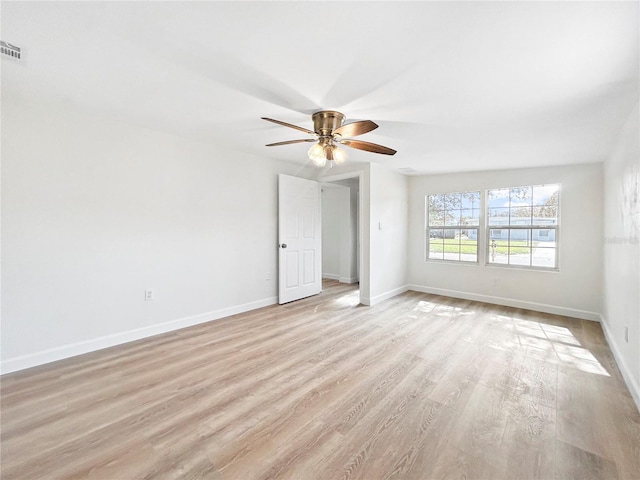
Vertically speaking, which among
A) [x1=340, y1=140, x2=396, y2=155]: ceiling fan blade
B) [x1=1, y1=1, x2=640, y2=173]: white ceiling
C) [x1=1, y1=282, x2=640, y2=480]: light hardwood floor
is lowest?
[x1=1, y1=282, x2=640, y2=480]: light hardwood floor

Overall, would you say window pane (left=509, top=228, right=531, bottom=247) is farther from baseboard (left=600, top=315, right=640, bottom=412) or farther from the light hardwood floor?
the light hardwood floor

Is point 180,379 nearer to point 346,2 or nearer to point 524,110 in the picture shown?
point 346,2

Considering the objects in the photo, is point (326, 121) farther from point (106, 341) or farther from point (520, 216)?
point (520, 216)

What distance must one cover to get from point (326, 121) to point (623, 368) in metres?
3.40

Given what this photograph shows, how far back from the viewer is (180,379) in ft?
7.73

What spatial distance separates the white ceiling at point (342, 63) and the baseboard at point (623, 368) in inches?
85.0

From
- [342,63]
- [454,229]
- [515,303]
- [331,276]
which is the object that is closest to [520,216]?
[454,229]

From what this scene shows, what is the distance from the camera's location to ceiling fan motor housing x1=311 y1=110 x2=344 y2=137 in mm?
2455

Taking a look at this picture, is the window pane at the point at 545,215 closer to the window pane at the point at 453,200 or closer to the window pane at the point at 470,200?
the window pane at the point at 470,200

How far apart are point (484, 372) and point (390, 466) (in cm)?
147

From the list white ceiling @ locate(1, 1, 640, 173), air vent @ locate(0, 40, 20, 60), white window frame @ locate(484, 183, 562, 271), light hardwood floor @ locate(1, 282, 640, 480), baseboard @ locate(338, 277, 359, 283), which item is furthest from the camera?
baseboard @ locate(338, 277, 359, 283)

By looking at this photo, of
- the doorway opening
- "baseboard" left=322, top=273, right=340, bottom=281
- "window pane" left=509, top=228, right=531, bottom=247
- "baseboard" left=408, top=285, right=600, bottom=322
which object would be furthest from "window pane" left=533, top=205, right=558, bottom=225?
"baseboard" left=322, top=273, right=340, bottom=281

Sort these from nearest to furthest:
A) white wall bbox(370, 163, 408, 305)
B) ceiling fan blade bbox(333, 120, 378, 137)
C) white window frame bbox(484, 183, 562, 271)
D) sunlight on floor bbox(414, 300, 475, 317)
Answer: ceiling fan blade bbox(333, 120, 378, 137), sunlight on floor bbox(414, 300, 475, 317), white window frame bbox(484, 183, 562, 271), white wall bbox(370, 163, 408, 305)

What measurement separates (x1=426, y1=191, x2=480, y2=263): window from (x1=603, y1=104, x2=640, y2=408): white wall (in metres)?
1.77
